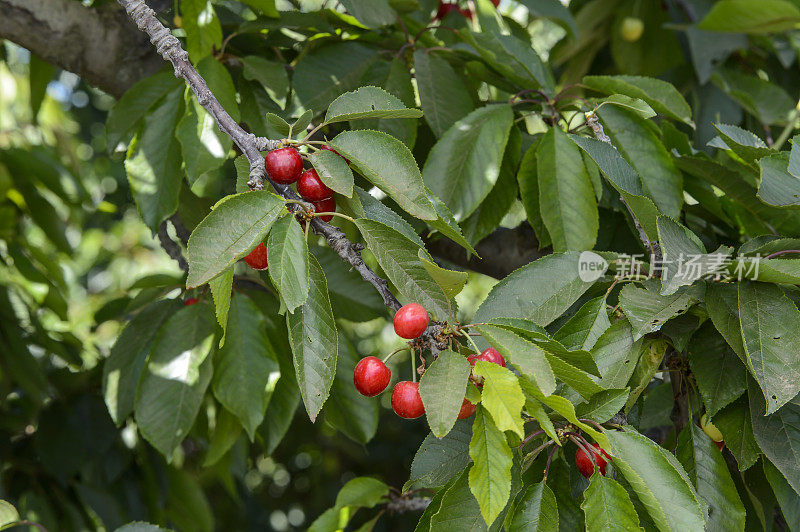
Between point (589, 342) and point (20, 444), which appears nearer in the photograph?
point (589, 342)

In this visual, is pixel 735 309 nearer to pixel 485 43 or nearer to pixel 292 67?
pixel 485 43

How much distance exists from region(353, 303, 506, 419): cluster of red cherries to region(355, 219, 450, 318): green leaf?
0.02m

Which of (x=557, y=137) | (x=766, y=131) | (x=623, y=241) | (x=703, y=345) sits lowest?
(x=766, y=131)

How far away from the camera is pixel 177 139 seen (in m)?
1.22

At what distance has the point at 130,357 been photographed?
133 centimetres

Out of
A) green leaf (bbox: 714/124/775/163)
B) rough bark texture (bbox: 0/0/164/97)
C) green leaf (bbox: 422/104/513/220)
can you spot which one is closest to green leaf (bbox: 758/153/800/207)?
green leaf (bbox: 714/124/775/163)

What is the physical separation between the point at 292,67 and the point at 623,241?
0.70 m

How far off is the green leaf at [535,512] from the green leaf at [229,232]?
38cm

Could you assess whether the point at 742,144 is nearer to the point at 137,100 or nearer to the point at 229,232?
the point at 229,232

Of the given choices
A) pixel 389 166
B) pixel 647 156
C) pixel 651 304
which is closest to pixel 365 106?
pixel 389 166

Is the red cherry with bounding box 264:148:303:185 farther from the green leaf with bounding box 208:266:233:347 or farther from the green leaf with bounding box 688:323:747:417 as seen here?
the green leaf with bounding box 688:323:747:417

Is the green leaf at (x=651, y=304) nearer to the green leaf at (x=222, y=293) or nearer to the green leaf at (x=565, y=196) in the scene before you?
the green leaf at (x=565, y=196)

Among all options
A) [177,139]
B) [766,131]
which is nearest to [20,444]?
[177,139]

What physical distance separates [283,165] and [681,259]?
47cm
